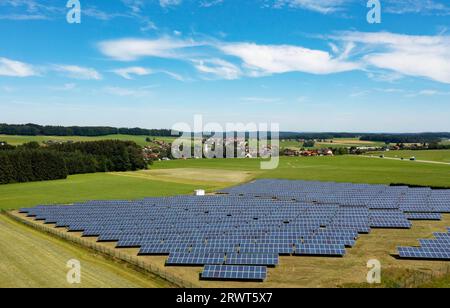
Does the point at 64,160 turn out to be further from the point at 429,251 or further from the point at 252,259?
the point at 429,251

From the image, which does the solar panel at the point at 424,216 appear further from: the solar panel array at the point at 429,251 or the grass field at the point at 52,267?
the grass field at the point at 52,267

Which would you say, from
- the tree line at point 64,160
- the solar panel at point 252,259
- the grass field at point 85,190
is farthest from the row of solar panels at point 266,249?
the tree line at point 64,160

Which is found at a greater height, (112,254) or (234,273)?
(234,273)

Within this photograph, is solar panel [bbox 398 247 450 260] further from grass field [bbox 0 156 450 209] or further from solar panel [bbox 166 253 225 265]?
grass field [bbox 0 156 450 209]

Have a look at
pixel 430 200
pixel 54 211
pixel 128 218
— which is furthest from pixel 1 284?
pixel 430 200

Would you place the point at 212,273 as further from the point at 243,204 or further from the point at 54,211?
the point at 54,211

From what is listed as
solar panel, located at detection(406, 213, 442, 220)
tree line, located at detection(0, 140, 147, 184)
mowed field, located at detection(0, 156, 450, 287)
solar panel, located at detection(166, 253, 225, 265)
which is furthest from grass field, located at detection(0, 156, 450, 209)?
solar panel, located at detection(166, 253, 225, 265)

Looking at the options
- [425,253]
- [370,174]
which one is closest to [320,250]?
[425,253]
